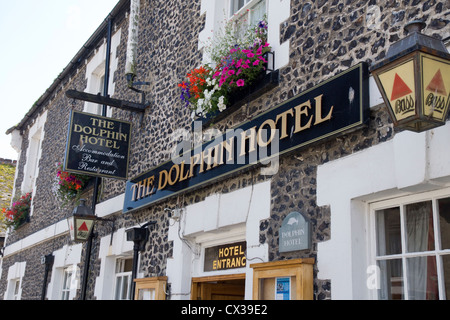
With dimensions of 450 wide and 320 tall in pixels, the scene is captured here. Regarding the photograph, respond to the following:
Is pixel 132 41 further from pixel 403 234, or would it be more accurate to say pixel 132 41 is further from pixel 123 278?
pixel 403 234

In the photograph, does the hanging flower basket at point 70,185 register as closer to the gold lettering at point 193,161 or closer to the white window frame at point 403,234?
the gold lettering at point 193,161

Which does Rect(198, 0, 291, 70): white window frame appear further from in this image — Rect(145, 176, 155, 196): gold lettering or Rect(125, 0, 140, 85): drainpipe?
Rect(125, 0, 140, 85): drainpipe

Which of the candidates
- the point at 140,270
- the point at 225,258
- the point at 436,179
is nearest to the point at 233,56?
the point at 225,258

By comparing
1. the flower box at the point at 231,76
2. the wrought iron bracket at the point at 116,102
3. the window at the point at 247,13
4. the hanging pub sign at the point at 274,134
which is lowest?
the hanging pub sign at the point at 274,134

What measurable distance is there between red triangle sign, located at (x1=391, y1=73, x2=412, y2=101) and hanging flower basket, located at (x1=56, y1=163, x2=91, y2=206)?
7662 millimetres

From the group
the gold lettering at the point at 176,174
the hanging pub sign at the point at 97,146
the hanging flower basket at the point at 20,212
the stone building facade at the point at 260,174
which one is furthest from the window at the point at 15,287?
the gold lettering at the point at 176,174

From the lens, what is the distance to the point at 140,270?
7.34 m

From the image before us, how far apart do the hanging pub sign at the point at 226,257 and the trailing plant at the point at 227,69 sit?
152cm

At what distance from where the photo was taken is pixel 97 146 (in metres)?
7.95

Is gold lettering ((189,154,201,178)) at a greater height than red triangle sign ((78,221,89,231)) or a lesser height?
greater

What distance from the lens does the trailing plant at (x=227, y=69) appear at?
5590 mm

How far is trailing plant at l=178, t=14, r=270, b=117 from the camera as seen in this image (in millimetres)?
5590

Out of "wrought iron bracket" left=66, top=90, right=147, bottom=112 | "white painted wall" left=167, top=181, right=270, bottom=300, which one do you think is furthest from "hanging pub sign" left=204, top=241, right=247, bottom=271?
"wrought iron bracket" left=66, top=90, right=147, bottom=112
